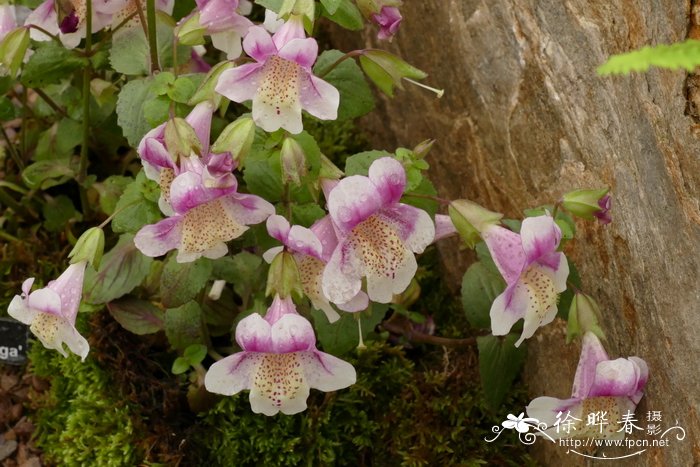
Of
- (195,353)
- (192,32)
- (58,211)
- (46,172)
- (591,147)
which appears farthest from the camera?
(58,211)

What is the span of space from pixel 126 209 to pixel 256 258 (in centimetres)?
33

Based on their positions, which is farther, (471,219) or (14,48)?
(14,48)

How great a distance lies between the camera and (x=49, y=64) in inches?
74.8

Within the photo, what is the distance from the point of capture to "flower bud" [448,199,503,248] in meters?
1.49

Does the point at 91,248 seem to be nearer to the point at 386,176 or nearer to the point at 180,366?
the point at 180,366

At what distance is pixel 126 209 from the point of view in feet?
5.71

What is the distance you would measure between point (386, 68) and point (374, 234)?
31 centimetres

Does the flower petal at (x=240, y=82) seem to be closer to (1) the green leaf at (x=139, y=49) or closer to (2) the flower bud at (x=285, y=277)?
(2) the flower bud at (x=285, y=277)

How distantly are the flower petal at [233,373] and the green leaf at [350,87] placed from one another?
50 cm

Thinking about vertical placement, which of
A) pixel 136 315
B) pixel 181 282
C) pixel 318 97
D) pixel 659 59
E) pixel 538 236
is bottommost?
pixel 136 315

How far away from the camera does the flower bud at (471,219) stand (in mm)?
1490

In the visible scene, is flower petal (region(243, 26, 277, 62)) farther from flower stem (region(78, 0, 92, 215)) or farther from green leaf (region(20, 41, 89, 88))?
green leaf (region(20, 41, 89, 88))

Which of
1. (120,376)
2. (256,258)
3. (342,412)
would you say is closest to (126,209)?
(256,258)

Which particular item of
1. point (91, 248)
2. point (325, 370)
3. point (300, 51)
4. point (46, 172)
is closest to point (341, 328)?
point (325, 370)
